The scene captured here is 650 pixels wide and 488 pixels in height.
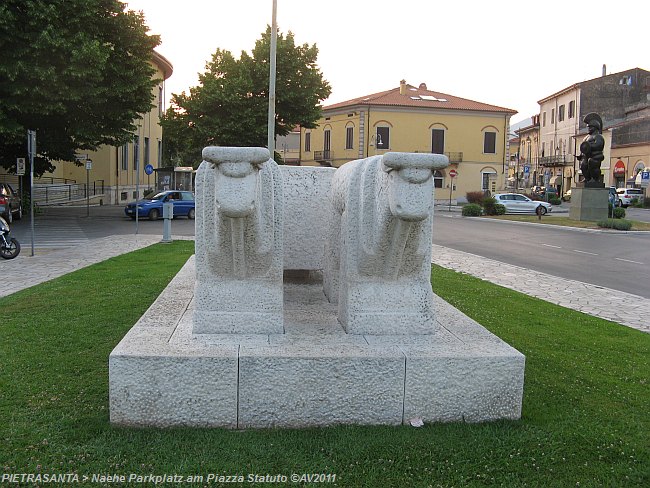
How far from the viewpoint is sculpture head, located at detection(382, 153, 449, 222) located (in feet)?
12.8

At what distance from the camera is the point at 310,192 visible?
641cm

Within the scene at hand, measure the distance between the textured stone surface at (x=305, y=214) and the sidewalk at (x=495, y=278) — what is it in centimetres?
406

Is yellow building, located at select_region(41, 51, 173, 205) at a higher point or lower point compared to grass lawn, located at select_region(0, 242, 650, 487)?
higher

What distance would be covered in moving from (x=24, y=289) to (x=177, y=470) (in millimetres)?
6964

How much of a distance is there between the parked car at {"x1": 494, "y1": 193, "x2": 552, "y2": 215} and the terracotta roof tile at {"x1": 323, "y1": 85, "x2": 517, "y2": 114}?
716 inches

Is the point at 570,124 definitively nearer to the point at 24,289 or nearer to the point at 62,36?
the point at 62,36

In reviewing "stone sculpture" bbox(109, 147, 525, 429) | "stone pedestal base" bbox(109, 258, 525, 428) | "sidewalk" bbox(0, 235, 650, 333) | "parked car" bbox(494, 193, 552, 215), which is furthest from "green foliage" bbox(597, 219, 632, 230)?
"stone pedestal base" bbox(109, 258, 525, 428)

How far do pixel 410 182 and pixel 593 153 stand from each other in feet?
92.3

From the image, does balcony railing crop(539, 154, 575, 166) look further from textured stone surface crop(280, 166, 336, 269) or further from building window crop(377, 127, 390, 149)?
textured stone surface crop(280, 166, 336, 269)

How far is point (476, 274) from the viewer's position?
40.0 ft

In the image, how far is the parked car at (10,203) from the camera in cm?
2127

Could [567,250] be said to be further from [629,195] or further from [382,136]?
[382,136]

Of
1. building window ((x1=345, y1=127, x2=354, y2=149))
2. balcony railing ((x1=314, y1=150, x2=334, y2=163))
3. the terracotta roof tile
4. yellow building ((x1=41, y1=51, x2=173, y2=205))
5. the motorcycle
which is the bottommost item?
the motorcycle

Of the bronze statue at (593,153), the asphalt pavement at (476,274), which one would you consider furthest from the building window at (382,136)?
the asphalt pavement at (476,274)
